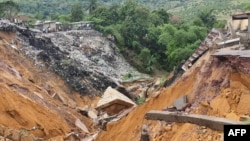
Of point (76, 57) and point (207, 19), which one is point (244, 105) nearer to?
point (76, 57)

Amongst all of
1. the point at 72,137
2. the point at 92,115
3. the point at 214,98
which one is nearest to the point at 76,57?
the point at 92,115

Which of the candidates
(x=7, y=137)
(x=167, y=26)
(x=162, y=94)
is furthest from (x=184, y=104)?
(x=167, y=26)

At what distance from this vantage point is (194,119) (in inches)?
503

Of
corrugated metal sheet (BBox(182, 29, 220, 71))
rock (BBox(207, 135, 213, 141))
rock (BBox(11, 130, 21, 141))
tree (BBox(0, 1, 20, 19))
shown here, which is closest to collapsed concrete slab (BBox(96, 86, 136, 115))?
corrugated metal sheet (BBox(182, 29, 220, 71))

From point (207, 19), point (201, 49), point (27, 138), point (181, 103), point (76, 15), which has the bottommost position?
point (207, 19)

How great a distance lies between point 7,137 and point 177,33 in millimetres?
32985

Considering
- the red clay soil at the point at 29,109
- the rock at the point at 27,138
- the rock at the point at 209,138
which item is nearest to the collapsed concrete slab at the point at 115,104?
the red clay soil at the point at 29,109

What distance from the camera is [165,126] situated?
13898 mm

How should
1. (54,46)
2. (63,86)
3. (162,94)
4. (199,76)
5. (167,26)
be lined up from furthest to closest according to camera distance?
(167,26) → (54,46) → (63,86) → (162,94) → (199,76)

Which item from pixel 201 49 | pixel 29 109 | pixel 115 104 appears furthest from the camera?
pixel 115 104

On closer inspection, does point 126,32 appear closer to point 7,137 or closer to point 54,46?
point 54,46

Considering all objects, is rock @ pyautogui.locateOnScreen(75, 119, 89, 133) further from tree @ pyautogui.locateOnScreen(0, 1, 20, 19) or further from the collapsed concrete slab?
tree @ pyautogui.locateOnScreen(0, 1, 20, 19)

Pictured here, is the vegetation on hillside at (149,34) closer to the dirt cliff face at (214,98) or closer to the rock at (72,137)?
the rock at (72,137)

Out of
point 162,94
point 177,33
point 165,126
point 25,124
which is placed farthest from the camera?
point 177,33
